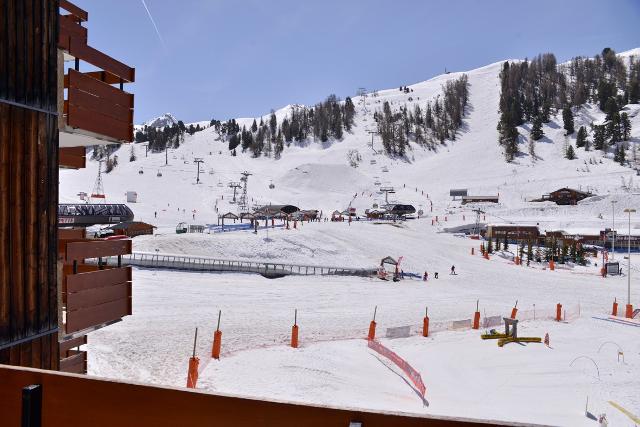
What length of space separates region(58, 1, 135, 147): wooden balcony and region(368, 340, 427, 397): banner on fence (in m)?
11.0

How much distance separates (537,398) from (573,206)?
2776 inches

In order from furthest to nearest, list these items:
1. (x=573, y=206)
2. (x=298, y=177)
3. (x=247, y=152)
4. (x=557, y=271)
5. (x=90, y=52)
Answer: (x=247, y=152) → (x=298, y=177) → (x=573, y=206) → (x=557, y=271) → (x=90, y=52)

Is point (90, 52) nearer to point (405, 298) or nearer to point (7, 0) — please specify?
point (7, 0)

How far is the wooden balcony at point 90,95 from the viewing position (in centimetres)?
645

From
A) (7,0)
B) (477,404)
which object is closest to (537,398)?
(477,404)

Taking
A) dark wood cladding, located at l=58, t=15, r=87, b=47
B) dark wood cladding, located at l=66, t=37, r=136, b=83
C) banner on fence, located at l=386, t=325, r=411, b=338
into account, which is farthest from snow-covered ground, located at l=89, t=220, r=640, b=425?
dark wood cladding, located at l=58, t=15, r=87, b=47

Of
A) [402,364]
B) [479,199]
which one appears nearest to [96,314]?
[402,364]

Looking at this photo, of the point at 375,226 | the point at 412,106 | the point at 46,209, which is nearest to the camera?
the point at 46,209

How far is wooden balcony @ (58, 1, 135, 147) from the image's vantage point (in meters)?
6.45

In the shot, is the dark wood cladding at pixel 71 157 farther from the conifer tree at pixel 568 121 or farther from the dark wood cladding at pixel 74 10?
the conifer tree at pixel 568 121

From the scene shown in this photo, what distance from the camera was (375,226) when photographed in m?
56.3

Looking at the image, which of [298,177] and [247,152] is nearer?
[298,177]

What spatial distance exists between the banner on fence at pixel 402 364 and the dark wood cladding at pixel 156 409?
12037 mm

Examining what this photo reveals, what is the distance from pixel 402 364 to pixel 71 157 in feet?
40.0
